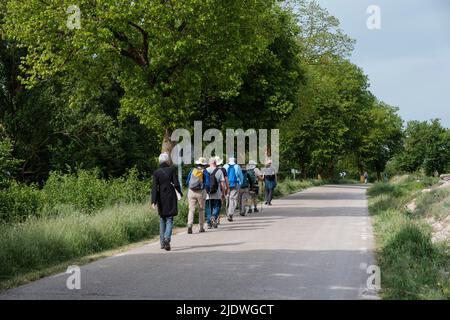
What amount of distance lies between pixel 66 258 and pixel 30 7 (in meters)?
10.9

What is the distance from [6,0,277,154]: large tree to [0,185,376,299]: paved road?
605cm

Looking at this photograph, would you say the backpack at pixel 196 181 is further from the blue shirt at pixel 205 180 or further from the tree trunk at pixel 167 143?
the tree trunk at pixel 167 143

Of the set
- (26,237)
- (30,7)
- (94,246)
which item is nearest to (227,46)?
(30,7)

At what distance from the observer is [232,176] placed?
20188 mm

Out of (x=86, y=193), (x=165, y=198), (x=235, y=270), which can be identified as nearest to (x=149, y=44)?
(x=86, y=193)

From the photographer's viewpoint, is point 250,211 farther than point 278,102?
No

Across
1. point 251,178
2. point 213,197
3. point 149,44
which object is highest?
point 149,44

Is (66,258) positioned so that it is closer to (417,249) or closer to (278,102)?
(417,249)

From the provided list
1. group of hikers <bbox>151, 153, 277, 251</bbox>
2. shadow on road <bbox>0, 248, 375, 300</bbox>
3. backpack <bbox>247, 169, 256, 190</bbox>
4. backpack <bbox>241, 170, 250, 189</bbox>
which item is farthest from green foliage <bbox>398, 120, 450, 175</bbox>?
shadow on road <bbox>0, 248, 375, 300</bbox>

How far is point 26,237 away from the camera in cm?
1117

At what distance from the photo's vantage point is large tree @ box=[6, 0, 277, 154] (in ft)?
61.3

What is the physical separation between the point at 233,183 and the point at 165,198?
744 centimetres

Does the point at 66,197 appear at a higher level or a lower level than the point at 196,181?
lower

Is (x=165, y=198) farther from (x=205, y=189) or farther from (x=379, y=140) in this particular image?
(x=379, y=140)
